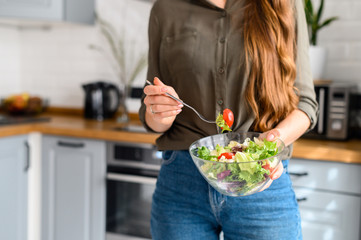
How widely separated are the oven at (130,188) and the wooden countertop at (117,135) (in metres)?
0.06

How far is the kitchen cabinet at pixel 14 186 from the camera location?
2359mm

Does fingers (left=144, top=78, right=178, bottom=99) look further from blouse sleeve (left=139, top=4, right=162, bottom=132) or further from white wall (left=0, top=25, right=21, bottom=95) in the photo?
white wall (left=0, top=25, right=21, bottom=95)

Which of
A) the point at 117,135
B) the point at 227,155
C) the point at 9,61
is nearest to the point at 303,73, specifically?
the point at 227,155

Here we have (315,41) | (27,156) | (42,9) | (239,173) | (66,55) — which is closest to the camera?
(239,173)

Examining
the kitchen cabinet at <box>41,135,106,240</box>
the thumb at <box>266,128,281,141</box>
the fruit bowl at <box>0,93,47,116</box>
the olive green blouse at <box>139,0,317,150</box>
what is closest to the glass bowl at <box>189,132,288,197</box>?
the thumb at <box>266,128,281,141</box>

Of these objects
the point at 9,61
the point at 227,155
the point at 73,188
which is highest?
the point at 9,61

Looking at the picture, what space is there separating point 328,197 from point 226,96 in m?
0.95

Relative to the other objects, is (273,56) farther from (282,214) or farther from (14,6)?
(14,6)

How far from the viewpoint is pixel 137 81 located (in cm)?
285

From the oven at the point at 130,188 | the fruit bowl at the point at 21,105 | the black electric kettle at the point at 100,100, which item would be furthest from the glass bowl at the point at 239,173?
the fruit bowl at the point at 21,105

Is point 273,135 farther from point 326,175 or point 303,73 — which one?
point 326,175

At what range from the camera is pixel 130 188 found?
234 centimetres

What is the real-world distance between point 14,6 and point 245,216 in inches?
83.1

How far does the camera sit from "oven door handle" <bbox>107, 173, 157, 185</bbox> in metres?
2.26
